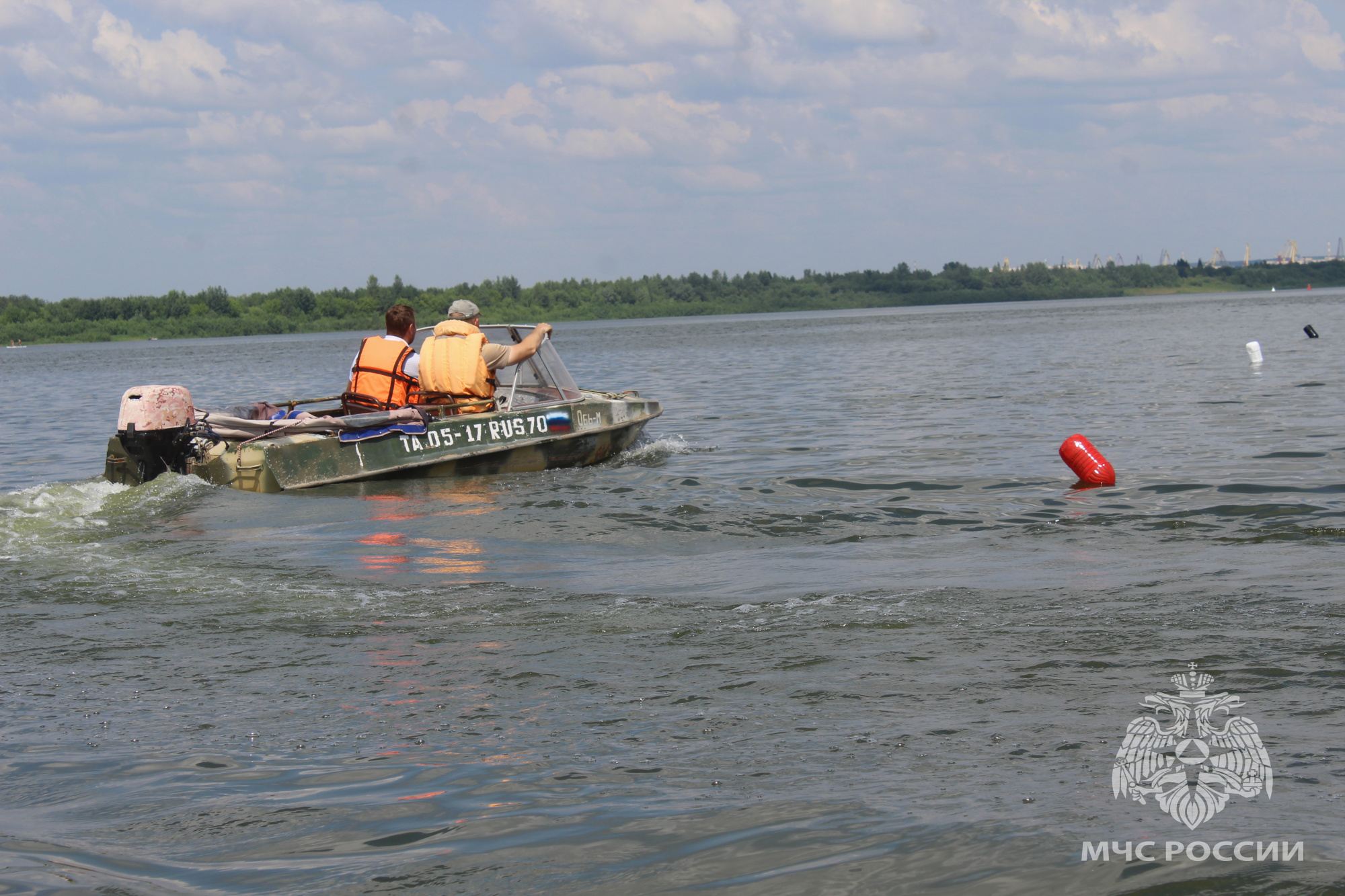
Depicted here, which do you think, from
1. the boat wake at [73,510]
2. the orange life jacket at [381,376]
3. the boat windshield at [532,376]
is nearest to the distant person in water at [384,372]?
the orange life jacket at [381,376]

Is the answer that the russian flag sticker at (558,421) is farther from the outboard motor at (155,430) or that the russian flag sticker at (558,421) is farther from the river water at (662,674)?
the outboard motor at (155,430)

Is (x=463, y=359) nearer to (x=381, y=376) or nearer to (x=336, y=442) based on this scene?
(x=381, y=376)

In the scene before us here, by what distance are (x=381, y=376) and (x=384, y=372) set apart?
0.05m

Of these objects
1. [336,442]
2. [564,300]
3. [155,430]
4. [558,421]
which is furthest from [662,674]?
[564,300]

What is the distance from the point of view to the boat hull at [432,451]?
11.0 m

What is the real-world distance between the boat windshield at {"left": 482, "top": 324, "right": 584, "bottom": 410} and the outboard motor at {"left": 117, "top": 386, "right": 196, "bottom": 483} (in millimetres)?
3498

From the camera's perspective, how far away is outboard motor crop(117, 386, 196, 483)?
10.8 metres

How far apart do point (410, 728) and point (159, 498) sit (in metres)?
7.04

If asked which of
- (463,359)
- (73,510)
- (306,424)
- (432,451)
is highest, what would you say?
(463,359)

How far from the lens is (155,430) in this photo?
10914mm

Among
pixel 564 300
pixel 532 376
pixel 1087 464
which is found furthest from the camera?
pixel 564 300

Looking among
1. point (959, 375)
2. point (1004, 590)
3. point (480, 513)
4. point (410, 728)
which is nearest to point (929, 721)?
point (410, 728)

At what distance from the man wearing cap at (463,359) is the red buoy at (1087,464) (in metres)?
5.47

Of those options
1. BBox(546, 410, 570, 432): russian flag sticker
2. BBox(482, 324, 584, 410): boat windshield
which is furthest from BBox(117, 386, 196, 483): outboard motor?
BBox(546, 410, 570, 432): russian flag sticker
